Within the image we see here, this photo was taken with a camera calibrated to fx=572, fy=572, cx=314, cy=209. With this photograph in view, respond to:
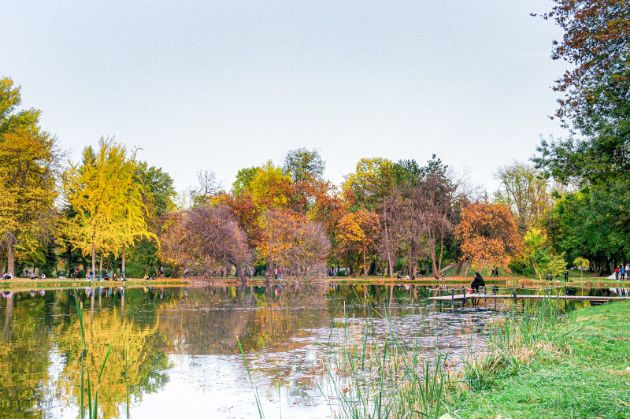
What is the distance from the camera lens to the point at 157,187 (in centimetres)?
6103

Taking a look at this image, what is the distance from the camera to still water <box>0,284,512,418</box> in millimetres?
7824

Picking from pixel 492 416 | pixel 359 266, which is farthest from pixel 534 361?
pixel 359 266

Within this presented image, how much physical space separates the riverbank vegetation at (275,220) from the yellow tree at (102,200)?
10 centimetres

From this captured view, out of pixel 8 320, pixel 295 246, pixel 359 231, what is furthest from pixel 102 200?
pixel 8 320

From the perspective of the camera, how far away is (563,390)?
5750 mm

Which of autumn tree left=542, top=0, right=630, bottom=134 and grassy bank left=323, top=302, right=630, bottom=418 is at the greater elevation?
autumn tree left=542, top=0, right=630, bottom=134

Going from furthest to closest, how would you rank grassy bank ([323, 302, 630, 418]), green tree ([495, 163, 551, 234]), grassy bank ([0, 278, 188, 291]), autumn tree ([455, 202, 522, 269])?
1. green tree ([495, 163, 551, 234])
2. autumn tree ([455, 202, 522, 269])
3. grassy bank ([0, 278, 188, 291])
4. grassy bank ([323, 302, 630, 418])

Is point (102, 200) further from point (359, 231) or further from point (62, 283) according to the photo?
point (359, 231)

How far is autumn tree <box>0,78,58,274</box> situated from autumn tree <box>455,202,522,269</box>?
102 feet

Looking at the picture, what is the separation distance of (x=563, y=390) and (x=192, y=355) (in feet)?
25.9

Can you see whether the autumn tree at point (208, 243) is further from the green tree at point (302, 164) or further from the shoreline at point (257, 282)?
the green tree at point (302, 164)

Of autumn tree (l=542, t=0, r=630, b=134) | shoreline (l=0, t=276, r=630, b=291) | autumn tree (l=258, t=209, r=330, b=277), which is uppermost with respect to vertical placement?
autumn tree (l=542, t=0, r=630, b=134)

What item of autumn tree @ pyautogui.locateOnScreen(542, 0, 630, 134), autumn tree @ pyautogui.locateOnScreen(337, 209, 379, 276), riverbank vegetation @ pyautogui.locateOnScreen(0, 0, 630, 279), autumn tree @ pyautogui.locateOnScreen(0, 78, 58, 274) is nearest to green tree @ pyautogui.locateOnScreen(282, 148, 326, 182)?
riverbank vegetation @ pyautogui.locateOnScreen(0, 0, 630, 279)

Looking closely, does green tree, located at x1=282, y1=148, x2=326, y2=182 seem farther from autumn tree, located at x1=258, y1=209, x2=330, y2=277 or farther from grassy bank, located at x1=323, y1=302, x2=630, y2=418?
grassy bank, located at x1=323, y1=302, x2=630, y2=418
